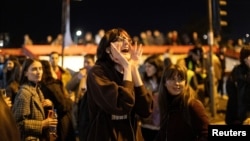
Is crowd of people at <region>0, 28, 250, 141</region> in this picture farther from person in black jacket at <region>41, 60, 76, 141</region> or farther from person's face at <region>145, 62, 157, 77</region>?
person's face at <region>145, 62, 157, 77</region>

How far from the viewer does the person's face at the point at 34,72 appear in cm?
511

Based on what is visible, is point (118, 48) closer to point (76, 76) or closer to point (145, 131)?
point (145, 131)

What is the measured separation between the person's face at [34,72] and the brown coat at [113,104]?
5.44 ft

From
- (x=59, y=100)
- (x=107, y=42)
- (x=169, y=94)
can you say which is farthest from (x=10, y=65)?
(x=107, y=42)

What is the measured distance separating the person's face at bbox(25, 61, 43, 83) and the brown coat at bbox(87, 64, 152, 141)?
1.66m

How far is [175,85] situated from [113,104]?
1.18 m

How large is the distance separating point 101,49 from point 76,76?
4533 mm

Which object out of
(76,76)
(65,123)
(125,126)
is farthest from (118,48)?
(76,76)

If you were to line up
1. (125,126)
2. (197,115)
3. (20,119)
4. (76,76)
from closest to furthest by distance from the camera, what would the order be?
(125,126)
(197,115)
(20,119)
(76,76)

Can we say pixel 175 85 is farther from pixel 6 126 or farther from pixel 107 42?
pixel 6 126

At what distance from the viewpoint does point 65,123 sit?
627 centimetres

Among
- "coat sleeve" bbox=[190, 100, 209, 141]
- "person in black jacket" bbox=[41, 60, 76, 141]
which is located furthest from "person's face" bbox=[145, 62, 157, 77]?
"coat sleeve" bbox=[190, 100, 209, 141]

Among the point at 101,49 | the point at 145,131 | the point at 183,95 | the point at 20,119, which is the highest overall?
the point at 101,49

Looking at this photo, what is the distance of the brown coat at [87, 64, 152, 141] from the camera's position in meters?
3.43
